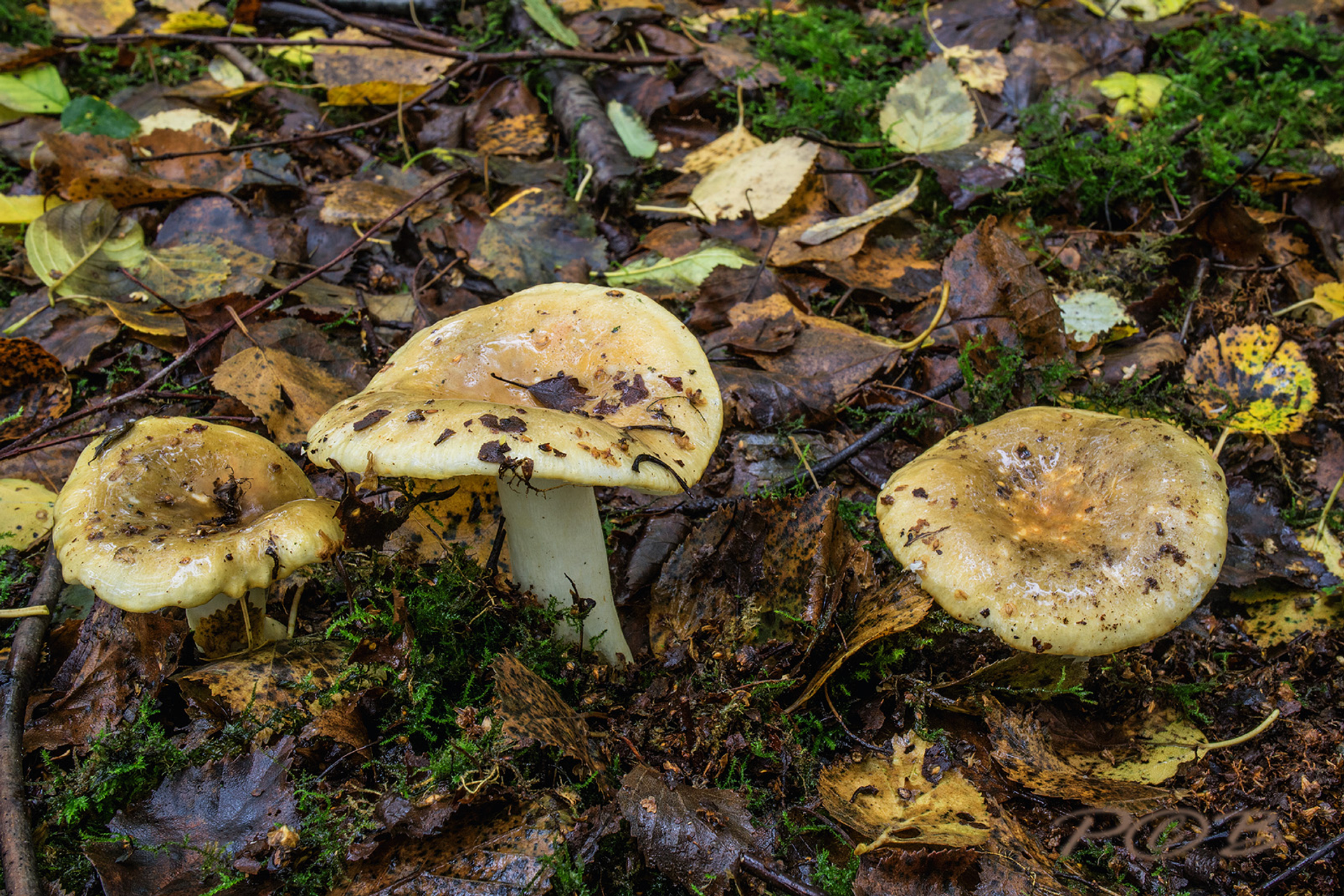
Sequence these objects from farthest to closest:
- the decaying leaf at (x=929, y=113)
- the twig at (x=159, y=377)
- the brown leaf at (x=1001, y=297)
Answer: the decaying leaf at (x=929, y=113), the brown leaf at (x=1001, y=297), the twig at (x=159, y=377)

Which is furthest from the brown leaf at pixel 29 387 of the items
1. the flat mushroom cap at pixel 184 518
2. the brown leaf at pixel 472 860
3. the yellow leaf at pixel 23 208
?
the brown leaf at pixel 472 860

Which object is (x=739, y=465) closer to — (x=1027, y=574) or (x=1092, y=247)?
(x=1027, y=574)

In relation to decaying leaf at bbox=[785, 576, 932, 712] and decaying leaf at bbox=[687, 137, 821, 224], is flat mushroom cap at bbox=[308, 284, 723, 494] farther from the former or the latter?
decaying leaf at bbox=[687, 137, 821, 224]

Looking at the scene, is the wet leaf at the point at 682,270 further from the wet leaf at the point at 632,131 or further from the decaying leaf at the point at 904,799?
the decaying leaf at the point at 904,799

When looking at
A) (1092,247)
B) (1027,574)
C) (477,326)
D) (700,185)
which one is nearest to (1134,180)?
(1092,247)

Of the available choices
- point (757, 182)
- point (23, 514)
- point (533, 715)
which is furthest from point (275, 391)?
point (757, 182)

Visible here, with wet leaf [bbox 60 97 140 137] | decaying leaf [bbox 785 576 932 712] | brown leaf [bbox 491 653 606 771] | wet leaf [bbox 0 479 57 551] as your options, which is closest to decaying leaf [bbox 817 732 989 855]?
decaying leaf [bbox 785 576 932 712]
